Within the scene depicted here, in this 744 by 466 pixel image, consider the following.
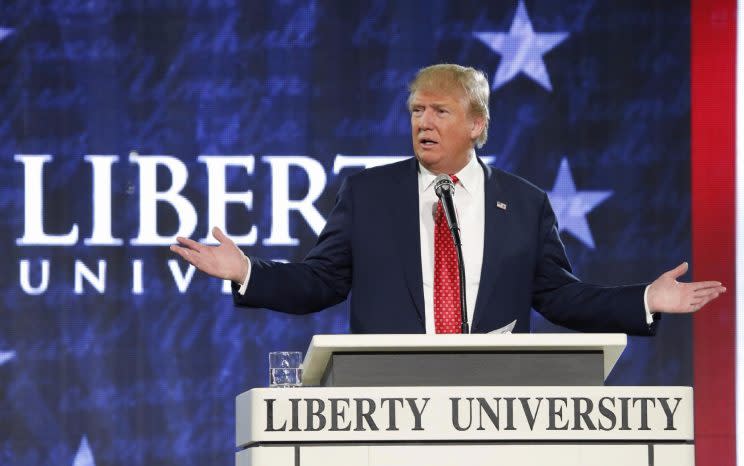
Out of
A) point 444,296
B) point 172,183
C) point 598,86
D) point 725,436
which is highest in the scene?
point 598,86

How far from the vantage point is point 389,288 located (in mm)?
2891

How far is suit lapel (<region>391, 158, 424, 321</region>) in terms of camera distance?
2863 millimetres

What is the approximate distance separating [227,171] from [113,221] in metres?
0.50

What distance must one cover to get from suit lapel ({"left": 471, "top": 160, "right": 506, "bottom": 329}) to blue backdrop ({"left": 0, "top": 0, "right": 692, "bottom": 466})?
6.54ft

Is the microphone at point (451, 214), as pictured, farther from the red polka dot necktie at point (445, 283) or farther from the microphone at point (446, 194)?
the red polka dot necktie at point (445, 283)

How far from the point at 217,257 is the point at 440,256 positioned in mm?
574

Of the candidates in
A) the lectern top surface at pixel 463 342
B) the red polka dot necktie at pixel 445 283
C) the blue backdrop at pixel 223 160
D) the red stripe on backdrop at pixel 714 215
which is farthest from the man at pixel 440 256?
the red stripe on backdrop at pixel 714 215

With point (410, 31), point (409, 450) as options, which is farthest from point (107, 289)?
point (409, 450)

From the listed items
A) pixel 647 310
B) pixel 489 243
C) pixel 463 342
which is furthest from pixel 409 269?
pixel 463 342

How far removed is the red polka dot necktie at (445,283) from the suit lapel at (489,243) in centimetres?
5

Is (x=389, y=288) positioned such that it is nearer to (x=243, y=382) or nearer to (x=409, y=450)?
(x=409, y=450)

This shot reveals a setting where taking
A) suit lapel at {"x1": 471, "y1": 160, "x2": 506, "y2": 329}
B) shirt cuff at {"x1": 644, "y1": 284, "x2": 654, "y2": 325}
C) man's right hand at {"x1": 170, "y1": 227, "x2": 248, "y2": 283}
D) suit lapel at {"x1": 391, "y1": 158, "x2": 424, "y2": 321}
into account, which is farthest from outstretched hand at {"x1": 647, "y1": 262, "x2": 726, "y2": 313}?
man's right hand at {"x1": 170, "y1": 227, "x2": 248, "y2": 283}

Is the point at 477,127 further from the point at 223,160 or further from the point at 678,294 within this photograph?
the point at 223,160

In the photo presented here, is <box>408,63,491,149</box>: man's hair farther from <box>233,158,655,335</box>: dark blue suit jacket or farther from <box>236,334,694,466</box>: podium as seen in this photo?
Result: <box>236,334,694,466</box>: podium
